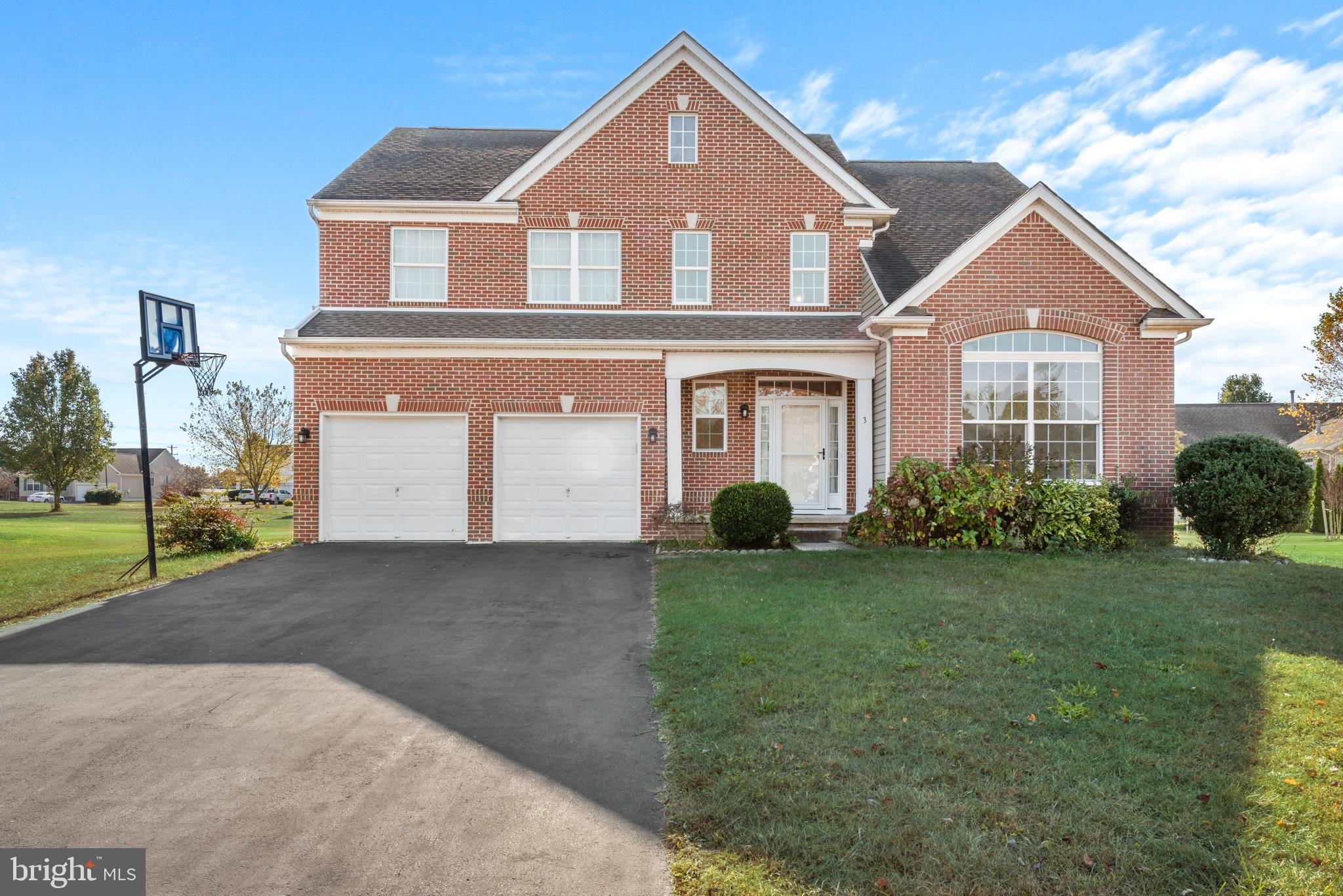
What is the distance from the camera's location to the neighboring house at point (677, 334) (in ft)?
40.8

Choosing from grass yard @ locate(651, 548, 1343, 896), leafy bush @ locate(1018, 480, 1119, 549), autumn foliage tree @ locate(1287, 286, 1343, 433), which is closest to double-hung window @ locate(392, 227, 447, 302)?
grass yard @ locate(651, 548, 1343, 896)

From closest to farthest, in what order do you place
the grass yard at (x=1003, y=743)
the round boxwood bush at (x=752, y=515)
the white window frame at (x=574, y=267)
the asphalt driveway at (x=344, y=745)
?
the grass yard at (x=1003, y=743) < the asphalt driveway at (x=344, y=745) < the round boxwood bush at (x=752, y=515) < the white window frame at (x=574, y=267)

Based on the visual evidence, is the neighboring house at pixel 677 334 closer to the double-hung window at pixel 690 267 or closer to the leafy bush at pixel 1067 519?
the double-hung window at pixel 690 267

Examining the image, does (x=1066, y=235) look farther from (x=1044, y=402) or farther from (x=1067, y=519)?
(x=1067, y=519)

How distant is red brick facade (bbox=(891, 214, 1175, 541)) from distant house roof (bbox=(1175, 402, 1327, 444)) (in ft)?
116

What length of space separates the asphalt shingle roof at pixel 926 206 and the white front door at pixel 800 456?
2852mm

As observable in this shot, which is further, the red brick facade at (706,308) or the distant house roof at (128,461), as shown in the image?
the distant house roof at (128,461)

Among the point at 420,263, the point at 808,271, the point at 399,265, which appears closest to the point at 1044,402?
the point at 808,271

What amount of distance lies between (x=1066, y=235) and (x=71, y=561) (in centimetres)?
1853

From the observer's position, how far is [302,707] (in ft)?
17.0

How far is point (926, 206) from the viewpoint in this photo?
16797 mm

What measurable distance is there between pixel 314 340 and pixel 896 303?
10.1m

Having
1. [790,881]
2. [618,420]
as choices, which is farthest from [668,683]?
[618,420]

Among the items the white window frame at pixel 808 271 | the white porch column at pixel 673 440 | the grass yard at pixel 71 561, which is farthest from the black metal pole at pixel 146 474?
the white window frame at pixel 808 271
